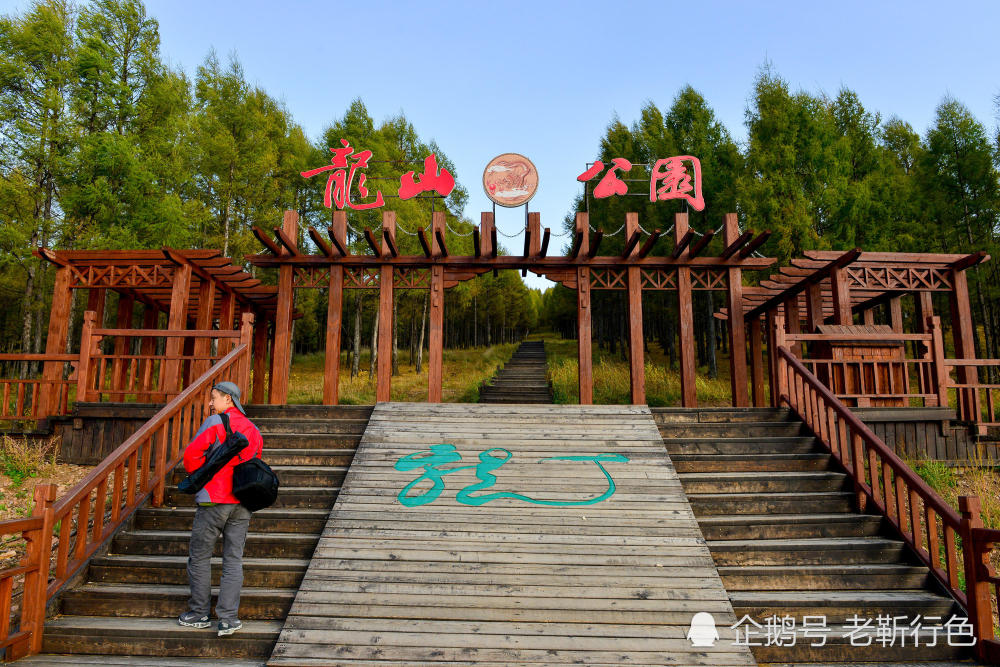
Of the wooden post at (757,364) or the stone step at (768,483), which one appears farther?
the wooden post at (757,364)

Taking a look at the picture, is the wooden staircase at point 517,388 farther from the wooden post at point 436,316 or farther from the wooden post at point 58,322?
the wooden post at point 58,322

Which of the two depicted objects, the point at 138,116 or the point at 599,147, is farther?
the point at 599,147

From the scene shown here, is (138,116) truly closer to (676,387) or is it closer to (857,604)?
(676,387)

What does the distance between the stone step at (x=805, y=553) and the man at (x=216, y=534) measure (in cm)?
424

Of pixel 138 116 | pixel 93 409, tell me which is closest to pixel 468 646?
pixel 93 409

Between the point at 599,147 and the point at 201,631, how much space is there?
2648 centimetres

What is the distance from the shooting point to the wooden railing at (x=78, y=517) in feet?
12.5

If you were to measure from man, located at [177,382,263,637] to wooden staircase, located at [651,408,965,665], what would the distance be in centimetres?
414

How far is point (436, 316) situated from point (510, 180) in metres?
3.25

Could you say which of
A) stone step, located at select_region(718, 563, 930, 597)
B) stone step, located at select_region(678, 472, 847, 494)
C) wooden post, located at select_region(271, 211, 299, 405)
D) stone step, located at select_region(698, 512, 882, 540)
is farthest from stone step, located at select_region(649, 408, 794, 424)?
wooden post, located at select_region(271, 211, 299, 405)

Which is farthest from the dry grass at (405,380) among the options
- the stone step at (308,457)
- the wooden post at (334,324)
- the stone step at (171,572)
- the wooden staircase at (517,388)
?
the stone step at (171,572)

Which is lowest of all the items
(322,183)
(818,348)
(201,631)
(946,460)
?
(201,631)

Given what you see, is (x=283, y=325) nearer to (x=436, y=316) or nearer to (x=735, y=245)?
(x=436, y=316)

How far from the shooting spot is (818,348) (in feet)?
32.3
